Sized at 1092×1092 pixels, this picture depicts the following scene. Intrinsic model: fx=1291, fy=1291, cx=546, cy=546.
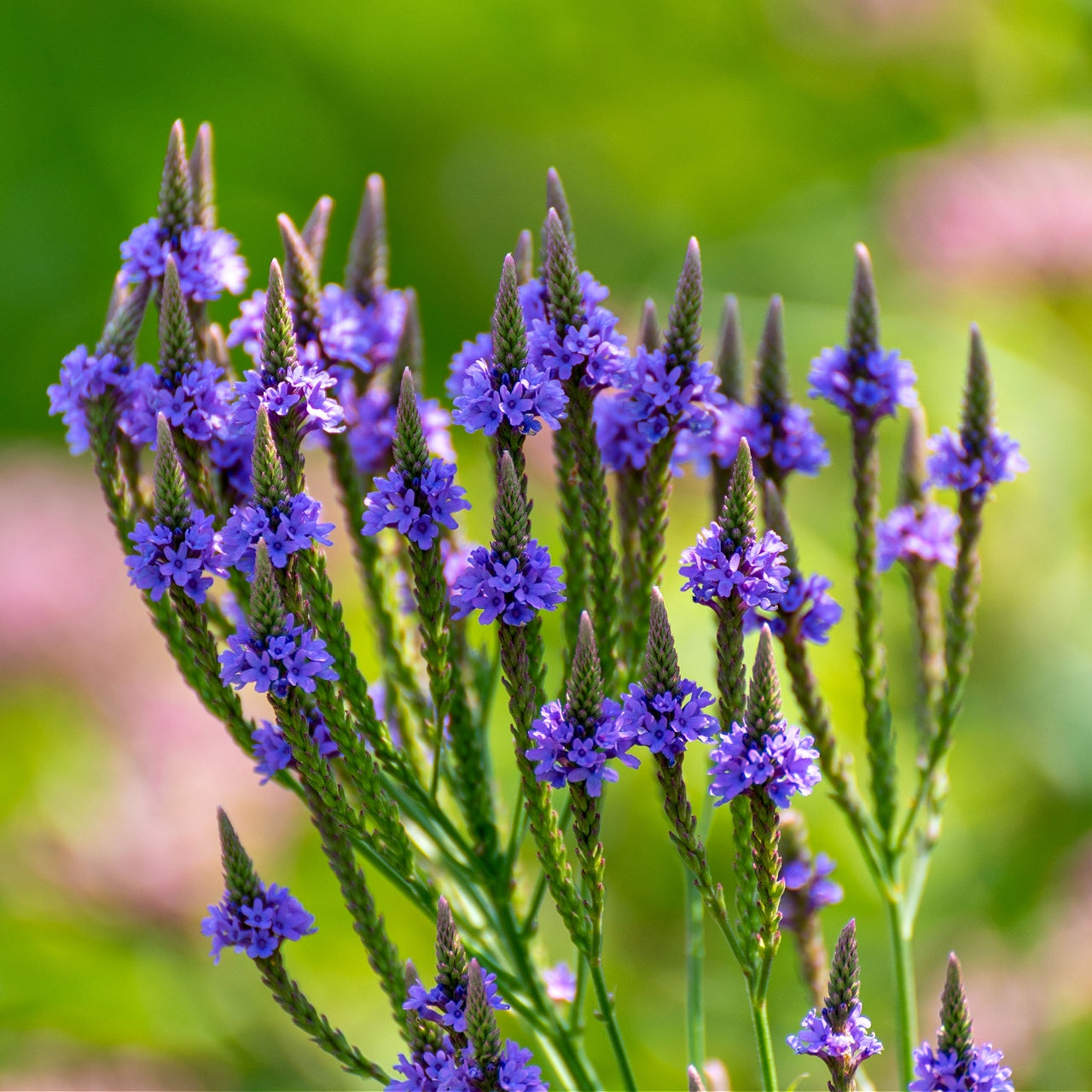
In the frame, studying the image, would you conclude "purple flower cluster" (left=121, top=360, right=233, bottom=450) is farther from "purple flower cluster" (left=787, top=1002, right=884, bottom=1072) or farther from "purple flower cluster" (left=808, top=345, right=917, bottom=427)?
"purple flower cluster" (left=787, top=1002, right=884, bottom=1072)

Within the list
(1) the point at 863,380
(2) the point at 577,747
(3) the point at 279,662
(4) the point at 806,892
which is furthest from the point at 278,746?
(1) the point at 863,380

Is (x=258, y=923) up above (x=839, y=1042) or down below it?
above

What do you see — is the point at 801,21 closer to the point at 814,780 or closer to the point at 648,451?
the point at 648,451

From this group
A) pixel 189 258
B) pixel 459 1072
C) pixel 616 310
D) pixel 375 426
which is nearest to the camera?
pixel 459 1072

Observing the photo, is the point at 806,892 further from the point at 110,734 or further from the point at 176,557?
the point at 110,734

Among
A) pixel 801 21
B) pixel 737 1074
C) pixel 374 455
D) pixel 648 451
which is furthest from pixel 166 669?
pixel 801 21

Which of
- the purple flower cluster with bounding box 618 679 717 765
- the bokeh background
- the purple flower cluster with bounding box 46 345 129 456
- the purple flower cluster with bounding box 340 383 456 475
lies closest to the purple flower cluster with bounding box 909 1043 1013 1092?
the purple flower cluster with bounding box 618 679 717 765
